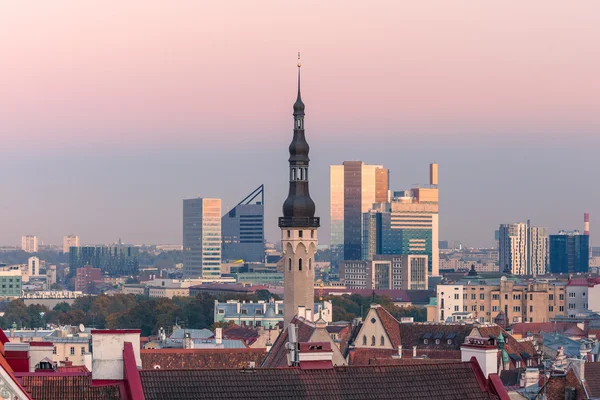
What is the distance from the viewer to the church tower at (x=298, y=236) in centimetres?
10550

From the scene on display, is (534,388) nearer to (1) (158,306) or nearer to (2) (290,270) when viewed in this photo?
(2) (290,270)

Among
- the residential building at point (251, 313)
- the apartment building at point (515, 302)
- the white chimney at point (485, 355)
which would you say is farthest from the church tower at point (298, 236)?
the apartment building at point (515, 302)

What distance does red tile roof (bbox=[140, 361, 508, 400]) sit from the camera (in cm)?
3092

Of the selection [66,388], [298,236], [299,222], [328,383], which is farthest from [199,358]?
[66,388]

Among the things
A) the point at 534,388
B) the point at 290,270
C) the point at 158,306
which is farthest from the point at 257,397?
the point at 158,306

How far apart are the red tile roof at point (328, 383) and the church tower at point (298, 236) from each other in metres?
69.1

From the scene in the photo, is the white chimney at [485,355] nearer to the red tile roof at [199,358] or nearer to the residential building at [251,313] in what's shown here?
the red tile roof at [199,358]

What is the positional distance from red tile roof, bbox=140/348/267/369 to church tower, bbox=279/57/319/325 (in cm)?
801

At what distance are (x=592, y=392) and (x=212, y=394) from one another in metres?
25.7

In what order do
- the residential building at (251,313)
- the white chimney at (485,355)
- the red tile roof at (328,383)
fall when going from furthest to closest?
the residential building at (251,313) → the white chimney at (485,355) → the red tile roof at (328,383)

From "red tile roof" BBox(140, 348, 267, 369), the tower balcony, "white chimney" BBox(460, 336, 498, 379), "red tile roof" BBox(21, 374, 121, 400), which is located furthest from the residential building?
"red tile roof" BBox(21, 374, 121, 400)

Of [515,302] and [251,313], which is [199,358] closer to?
[251,313]

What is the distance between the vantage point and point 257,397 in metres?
31.2

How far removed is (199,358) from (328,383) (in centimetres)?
5991
